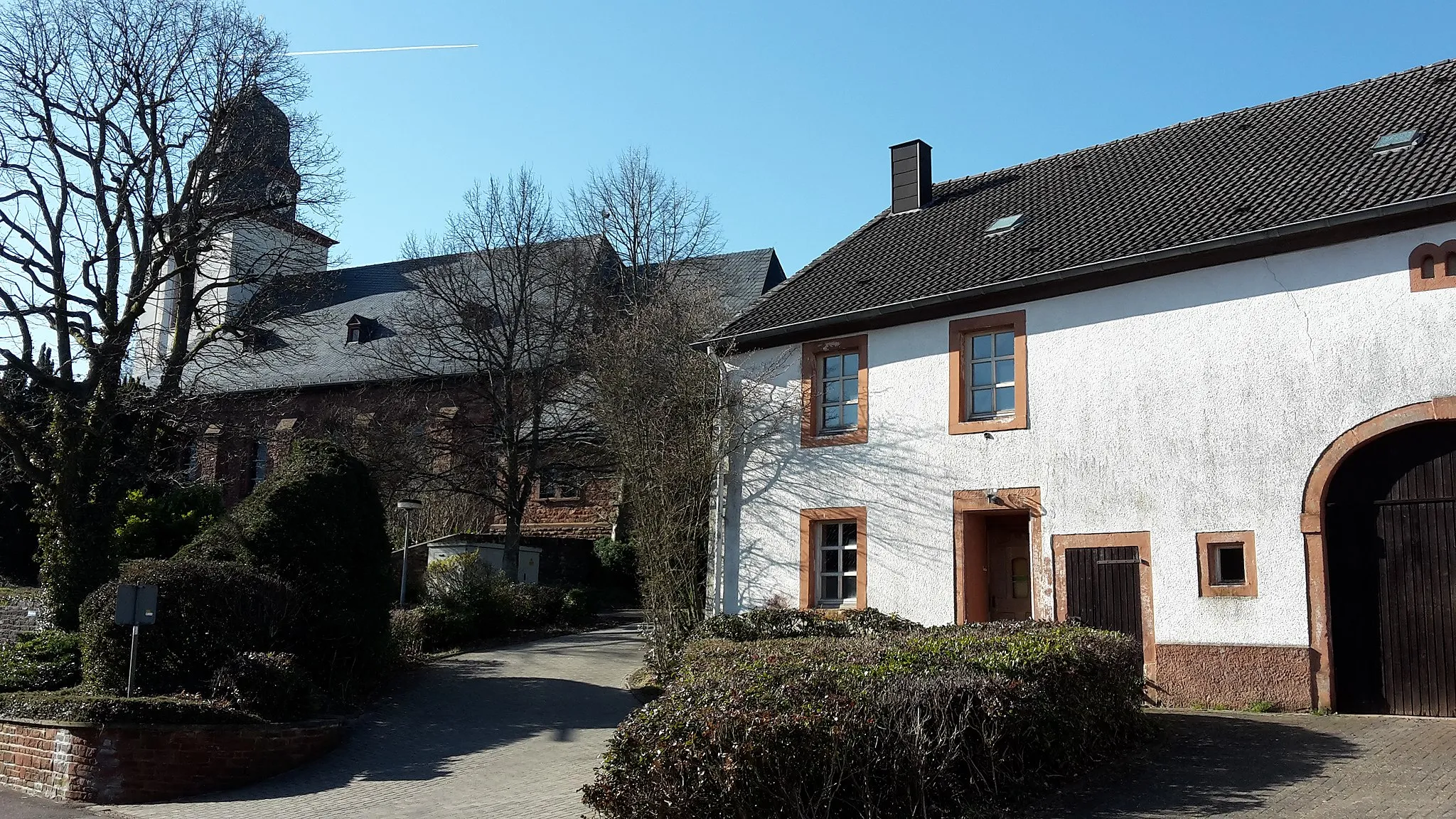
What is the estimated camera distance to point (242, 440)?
3675cm

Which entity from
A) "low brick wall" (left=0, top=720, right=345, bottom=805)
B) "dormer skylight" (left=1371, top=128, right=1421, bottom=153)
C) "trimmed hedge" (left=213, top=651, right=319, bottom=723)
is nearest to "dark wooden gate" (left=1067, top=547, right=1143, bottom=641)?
"dormer skylight" (left=1371, top=128, right=1421, bottom=153)

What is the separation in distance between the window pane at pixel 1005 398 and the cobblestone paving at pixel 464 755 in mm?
6206

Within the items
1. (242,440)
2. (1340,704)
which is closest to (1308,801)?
(1340,704)

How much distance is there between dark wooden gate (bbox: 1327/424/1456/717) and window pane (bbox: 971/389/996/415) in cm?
438

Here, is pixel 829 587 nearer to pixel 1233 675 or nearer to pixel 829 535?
pixel 829 535

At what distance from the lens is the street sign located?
11564 millimetres

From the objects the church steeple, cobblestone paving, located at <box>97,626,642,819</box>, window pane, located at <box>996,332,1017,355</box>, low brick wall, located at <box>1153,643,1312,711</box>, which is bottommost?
cobblestone paving, located at <box>97,626,642,819</box>

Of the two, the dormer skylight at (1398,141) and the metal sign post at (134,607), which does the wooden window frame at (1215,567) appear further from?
the metal sign post at (134,607)

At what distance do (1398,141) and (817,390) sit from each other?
26.3ft

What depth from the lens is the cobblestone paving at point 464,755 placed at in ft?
33.1

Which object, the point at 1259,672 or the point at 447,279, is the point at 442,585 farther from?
the point at 1259,672

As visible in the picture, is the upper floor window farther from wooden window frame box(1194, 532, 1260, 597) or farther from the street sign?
wooden window frame box(1194, 532, 1260, 597)

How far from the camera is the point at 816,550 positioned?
16.7m

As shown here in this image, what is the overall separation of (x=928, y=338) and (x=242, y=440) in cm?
2793
